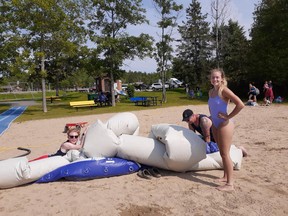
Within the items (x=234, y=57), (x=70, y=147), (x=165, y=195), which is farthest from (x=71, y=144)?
(x=234, y=57)

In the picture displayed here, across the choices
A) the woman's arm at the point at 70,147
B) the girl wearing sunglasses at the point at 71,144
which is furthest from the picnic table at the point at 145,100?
the woman's arm at the point at 70,147

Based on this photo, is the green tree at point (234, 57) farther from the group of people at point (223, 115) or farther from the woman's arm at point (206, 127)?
the group of people at point (223, 115)

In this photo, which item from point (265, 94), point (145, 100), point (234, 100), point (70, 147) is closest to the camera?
point (234, 100)

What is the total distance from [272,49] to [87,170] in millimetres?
25464

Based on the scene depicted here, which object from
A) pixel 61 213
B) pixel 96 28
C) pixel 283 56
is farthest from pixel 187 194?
pixel 283 56

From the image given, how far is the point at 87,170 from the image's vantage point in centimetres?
482

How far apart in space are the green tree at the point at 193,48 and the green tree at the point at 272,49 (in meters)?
11.9

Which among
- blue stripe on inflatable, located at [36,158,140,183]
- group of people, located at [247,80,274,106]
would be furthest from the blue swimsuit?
group of people, located at [247,80,274,106]

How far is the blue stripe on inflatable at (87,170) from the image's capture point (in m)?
4.81

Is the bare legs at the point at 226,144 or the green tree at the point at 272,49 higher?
the green tree at the point at 272,49

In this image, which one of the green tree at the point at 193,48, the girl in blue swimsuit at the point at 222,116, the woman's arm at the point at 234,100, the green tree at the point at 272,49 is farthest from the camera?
the green tree at the point at 193,48

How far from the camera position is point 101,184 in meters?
4.70

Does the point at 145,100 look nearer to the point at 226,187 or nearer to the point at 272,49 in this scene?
the point at 272,49

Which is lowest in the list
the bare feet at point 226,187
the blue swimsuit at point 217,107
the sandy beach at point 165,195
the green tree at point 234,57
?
the sandy beach at point 165,195
